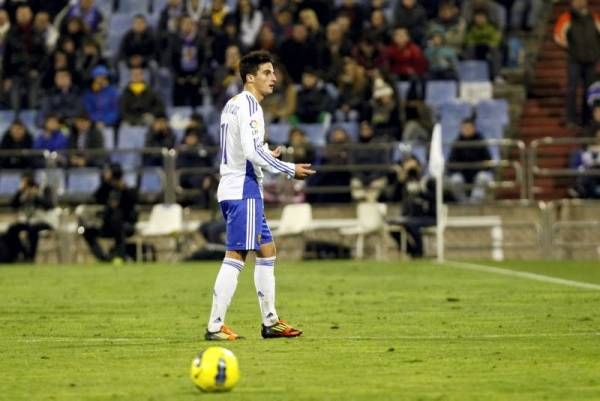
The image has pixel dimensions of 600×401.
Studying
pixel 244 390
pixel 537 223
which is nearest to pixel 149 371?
pixel 244 390

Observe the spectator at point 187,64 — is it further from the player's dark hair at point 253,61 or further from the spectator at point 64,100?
the player's dark hair at point 253,61

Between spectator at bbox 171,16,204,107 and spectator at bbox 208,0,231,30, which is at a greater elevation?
spectator at bbox 208,0,231,30

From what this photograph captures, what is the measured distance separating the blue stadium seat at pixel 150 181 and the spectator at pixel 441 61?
5387 mm

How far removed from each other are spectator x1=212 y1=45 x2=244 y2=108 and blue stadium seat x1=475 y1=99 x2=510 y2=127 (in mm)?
4398

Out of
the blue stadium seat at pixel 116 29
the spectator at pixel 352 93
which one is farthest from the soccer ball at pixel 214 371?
the blue stadium seat at pixel 116 29

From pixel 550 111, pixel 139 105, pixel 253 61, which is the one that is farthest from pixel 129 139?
pixel 253 61

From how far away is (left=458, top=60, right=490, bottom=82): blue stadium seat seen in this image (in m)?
31.9

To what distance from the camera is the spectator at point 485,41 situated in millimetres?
31953

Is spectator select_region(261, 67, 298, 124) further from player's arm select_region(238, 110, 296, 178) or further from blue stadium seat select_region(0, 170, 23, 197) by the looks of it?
player's arm select_region(238, 110, 296, 178)

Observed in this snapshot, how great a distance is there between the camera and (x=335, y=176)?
1168 inches

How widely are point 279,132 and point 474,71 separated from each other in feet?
12.5

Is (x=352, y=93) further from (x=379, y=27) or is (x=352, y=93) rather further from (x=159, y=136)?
(x=159, y=136)

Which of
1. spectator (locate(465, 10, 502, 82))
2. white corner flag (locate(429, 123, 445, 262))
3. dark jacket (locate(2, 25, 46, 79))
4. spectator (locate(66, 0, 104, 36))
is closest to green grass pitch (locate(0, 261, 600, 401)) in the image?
white corner flag (locate(429, 123, 445, 262))

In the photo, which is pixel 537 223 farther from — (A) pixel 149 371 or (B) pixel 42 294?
(A) pixel 149 371
